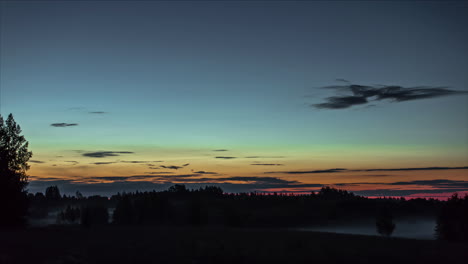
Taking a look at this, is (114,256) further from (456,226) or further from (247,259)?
(456,226)

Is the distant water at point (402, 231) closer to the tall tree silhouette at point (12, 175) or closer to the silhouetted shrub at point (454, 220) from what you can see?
the silhouetted shrub at point (454, 220)

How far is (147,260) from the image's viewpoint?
91.2ft

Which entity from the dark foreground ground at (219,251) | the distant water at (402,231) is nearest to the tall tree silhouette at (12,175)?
the dark foreground ground at (219,251)

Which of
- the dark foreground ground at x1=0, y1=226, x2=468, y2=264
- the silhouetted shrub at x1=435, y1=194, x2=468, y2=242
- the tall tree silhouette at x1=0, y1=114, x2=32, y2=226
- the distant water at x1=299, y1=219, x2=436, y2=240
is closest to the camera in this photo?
the dark foreground ground at x1=0, y1=226, x2=468, y2=264

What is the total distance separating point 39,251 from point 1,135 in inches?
1221

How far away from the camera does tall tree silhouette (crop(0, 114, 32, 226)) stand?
51.7 meters

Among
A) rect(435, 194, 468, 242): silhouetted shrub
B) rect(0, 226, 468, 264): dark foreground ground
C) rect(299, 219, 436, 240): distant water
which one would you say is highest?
rect(0, 226, 468, 264): dark foreground ground

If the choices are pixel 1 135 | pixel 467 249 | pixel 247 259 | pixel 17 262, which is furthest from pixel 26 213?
pixel 467 249

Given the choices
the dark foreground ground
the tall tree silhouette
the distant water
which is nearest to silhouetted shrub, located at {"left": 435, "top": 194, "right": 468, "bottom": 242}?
the distant water

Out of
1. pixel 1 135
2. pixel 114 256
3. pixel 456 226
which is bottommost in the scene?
pixel 456 226

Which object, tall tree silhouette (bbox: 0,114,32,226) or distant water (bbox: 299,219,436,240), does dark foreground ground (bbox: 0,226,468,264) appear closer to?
tall tree silhouette (bbox: 0,114,32,226)

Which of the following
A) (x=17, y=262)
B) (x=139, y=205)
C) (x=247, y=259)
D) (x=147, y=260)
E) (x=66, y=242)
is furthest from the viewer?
(x=139, y=205)

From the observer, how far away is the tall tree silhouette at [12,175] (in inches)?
2036

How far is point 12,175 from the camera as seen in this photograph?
52.9m
